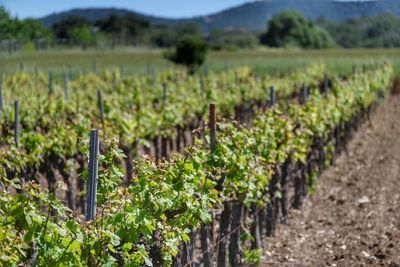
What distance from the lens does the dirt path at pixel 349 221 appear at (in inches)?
338

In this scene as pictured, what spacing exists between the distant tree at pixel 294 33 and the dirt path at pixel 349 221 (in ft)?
328

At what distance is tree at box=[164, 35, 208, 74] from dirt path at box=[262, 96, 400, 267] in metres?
29.1

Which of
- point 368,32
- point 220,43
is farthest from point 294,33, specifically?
point 368,32

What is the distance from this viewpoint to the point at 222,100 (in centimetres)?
1736

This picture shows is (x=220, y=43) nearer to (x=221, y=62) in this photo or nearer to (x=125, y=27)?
(x=125, y=27)

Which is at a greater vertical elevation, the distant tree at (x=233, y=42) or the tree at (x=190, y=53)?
the tree at (x=190, y=53)

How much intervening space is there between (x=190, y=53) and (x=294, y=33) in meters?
72.9

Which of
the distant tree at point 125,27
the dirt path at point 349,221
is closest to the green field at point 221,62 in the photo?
the dirt path at point 349,221

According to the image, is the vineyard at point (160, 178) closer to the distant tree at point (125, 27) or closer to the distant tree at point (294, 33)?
the distant tree at point (294, 33)

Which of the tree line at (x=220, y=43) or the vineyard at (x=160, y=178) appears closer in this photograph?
the vineyard at (x=160, y=178)

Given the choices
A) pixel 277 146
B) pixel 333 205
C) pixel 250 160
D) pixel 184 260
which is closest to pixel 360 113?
pixel 333 205

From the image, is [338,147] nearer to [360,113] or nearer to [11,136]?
[360,113]

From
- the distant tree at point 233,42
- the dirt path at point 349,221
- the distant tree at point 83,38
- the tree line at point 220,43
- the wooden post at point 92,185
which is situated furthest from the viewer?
the distant tree at point 83,38

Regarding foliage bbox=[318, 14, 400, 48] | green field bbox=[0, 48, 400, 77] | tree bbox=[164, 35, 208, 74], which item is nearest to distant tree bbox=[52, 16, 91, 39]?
foliage bbox=[318, 14, 400, 48]
